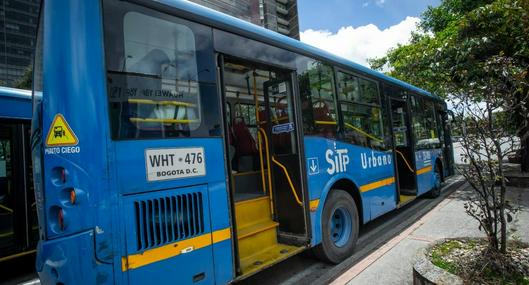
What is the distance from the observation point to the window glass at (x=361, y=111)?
4895mm

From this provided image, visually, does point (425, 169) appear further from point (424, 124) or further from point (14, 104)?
point (14, 104)

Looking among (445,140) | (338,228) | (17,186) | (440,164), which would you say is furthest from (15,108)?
(445,140)

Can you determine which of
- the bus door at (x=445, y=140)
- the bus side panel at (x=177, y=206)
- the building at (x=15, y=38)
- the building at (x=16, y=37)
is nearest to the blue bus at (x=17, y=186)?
the bus side panel at (x=177, y=206)

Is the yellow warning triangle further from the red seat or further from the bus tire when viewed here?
the bus tire

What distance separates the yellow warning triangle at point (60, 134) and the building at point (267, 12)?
19.9 meters

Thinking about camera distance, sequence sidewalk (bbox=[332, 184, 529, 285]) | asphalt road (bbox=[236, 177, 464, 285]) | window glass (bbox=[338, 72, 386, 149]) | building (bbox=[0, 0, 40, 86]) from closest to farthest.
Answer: sidewalk (bbox=[332, 184, 529, 285]) → asphalt road (bbox=[236, 177, 464, 285]) → window glass (bbox=[338, 72, 386, 149]) → building (bbox=[0, 0, 40, 86])

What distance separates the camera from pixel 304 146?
13.1 feet

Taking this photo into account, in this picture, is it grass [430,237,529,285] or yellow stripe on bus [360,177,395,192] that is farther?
yellow stripe on bus [360,177,395,192]

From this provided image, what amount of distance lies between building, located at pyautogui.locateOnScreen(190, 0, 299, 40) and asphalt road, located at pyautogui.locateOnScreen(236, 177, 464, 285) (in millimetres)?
18460

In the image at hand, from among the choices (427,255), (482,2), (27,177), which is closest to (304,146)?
(427,255)

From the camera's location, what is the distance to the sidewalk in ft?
12.6

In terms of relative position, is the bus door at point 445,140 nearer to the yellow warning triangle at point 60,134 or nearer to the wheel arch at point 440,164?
the wheel arch at point 440,164

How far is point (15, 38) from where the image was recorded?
12.5 metres

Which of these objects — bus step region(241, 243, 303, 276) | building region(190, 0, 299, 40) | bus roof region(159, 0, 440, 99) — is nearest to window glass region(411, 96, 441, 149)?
bus roof region(159, 0, 440, 99)
